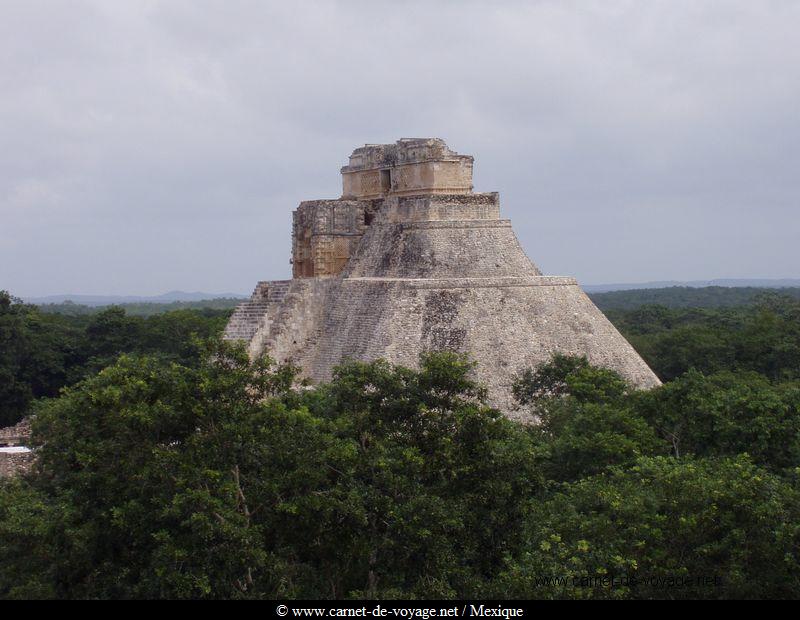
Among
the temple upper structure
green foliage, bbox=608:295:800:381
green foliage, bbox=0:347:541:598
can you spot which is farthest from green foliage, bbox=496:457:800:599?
green foliage, bbox=608:295:800:381

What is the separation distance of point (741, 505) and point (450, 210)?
1147 centimetres

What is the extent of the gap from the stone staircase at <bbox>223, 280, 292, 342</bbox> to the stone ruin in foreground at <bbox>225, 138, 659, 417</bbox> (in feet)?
0.10

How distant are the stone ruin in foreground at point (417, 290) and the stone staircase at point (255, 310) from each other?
3 cm

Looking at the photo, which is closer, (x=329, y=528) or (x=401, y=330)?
(x=329, y=528)

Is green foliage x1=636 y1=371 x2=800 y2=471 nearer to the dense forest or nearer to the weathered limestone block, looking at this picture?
the dense forest

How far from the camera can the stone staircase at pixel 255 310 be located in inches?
838

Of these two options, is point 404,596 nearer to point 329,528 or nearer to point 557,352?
point 329,528

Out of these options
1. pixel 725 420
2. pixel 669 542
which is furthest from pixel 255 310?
pixel 669 542

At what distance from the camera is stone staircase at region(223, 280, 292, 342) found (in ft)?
69.8

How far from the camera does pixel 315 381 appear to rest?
20406mm

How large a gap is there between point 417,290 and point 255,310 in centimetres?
388

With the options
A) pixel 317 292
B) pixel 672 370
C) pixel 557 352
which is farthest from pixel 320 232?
pixel 672 370

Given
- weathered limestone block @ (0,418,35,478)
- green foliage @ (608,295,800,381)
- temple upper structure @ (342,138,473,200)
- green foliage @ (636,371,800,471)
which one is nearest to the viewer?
green foliage @ (636,371,800,471)

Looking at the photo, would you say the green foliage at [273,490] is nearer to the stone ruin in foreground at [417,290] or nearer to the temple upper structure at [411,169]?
the stone ruin in foreground at [417,290]
